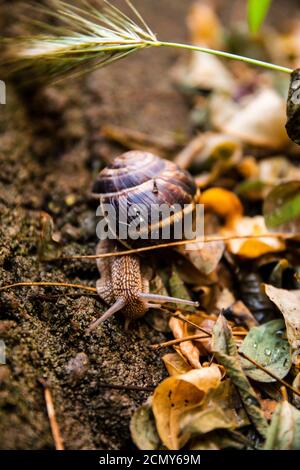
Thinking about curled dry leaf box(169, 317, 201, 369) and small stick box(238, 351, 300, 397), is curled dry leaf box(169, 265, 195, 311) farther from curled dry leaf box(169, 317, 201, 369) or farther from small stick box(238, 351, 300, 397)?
small stick box(238, 351, 300, 397)

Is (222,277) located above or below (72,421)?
above

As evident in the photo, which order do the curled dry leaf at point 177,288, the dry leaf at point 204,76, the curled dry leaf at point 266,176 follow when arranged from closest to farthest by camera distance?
the curled dry leaf at point 177,288
the curled dry leaf at point 266,176
the dry leaf at point 204,76

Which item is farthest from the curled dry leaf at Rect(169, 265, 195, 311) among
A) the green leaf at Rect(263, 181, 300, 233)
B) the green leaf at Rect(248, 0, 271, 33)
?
the green leaf at Rect(248, 0, 271, 33)

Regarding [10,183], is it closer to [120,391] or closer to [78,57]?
[78,57]

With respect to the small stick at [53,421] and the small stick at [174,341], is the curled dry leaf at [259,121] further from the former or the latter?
the small stick at [53,421]

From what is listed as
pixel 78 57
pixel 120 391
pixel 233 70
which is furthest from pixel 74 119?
pixel 120 391

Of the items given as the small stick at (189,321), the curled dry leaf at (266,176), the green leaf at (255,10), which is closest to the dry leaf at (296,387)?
the small stick at (189,321)
